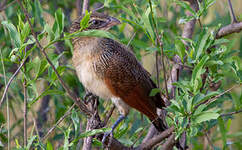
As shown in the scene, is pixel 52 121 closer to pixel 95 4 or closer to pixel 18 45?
pixel 18 45

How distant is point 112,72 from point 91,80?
0.20m

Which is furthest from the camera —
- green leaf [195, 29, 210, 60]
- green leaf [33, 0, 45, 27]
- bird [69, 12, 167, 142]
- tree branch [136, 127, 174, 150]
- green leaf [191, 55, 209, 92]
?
bird [69, 12, 167, 142]

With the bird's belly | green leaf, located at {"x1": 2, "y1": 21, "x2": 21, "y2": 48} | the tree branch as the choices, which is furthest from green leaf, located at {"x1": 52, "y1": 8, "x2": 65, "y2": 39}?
the tree branch

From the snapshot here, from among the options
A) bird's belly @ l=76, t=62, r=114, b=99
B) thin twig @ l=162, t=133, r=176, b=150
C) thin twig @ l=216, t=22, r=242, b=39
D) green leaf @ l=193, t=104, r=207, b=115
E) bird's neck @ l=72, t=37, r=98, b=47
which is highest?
bird's neck @ l=72, t=37, r=98, b=47

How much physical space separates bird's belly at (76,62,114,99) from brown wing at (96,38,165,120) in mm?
61

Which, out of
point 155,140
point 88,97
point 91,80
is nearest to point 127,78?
point 91,80

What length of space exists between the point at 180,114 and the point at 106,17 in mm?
1268

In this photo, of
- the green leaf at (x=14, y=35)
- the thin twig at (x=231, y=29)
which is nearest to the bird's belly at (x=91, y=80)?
the green leaf at (x=14, y=35)

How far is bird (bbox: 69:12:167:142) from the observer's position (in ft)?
A: 11.5

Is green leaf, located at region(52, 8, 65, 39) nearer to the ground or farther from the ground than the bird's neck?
farther from the ground

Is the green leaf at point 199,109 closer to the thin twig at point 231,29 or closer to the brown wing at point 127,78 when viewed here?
the thin twig at point 231,29

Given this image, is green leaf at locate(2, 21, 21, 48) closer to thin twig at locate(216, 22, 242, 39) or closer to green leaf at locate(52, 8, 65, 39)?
green leaf at locate(52, 8, 65, 39)

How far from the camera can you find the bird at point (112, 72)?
3.52 m

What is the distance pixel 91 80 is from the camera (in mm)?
3543
